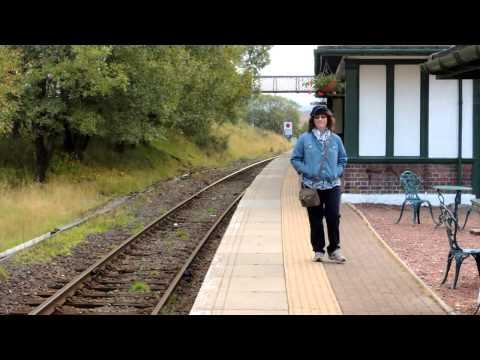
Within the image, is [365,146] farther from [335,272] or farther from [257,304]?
[257,304]

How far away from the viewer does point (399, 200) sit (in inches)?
628

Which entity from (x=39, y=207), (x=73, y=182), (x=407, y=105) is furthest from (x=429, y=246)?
(x=73, y=182)

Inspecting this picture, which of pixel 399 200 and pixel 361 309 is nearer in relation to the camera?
pixel 361 309

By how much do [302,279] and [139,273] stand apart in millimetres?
2726

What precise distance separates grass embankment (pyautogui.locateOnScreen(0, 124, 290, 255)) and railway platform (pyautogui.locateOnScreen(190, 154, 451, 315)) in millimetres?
3310

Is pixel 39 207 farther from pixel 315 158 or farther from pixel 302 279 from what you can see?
pixel 302 279

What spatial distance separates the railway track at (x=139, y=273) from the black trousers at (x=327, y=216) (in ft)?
6.11

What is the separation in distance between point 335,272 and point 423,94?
8.00 metres

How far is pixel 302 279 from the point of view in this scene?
8.46 metres

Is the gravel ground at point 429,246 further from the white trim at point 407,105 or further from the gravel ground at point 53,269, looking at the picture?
the gravel ground at point 53,269

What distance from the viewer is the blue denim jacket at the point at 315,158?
887cm

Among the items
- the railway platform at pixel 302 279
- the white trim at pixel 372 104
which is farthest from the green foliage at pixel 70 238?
the white trim at pixel 372 104
